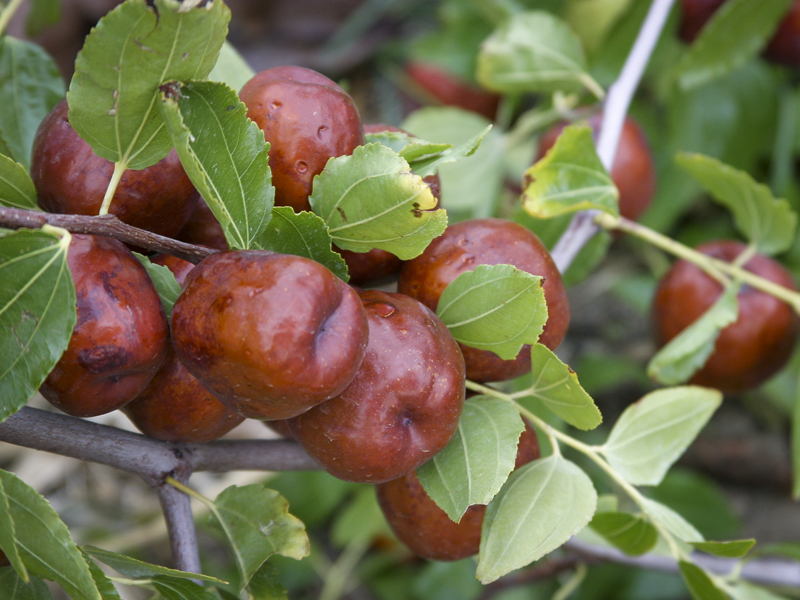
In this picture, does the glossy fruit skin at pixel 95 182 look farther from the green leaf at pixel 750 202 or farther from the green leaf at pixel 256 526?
the green leaf at pixel 750 202

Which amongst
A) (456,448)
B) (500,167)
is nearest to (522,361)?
(456,448)

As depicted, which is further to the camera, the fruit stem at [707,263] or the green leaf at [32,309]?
the fruit stem at [707,263]

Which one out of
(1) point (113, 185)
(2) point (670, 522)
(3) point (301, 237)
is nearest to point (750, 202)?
(2) point (670, 522)

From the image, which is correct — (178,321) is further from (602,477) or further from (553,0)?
(553,0)

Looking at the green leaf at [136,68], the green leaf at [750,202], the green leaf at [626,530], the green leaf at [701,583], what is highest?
the green leaf at [136,68]

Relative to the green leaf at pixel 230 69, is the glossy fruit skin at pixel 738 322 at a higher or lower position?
lower

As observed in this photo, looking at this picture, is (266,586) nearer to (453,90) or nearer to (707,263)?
(707,263)

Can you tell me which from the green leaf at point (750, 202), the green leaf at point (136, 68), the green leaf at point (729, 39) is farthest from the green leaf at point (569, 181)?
the green leaf at point (729, 39)
